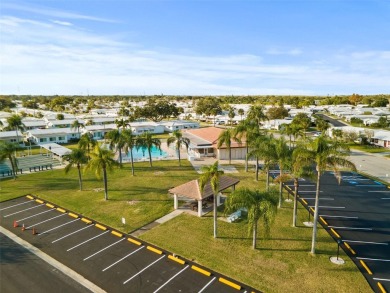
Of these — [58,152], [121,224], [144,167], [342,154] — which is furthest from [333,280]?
[58,152]

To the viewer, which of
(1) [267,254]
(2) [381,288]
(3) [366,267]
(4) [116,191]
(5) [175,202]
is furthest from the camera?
(4) [116,191]

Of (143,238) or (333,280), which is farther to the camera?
(143,238)

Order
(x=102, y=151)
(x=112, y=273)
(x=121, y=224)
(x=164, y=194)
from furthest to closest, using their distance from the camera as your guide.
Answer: (x=164, y=194)
(x=102, y=151)
(x=121, y=224)
(x=112, y=273)

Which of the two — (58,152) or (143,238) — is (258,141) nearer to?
(143,238)

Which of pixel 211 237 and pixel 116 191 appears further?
pixel 116 191

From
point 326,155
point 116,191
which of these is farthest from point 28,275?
point 326,155

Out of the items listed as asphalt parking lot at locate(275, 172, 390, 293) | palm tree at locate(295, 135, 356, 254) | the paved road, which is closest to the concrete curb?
the paved road

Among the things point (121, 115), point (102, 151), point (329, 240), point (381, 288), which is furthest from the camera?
point (121, 115)

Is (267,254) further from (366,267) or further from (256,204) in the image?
(366,267)
